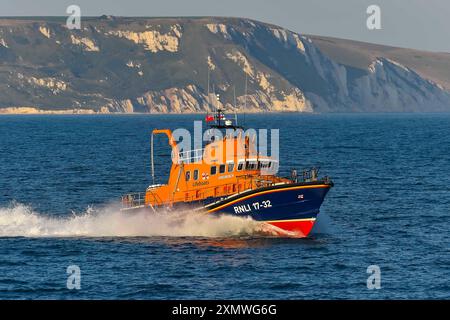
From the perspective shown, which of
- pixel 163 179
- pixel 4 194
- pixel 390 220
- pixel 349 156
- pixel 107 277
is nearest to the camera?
pixel 107 277

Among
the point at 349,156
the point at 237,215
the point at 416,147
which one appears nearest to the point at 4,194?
the point at 237,215

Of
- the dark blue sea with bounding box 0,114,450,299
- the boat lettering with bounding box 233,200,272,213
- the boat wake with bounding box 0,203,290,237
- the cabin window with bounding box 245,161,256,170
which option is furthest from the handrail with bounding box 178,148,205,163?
the boat lettering with bounding box 233,200,272,213

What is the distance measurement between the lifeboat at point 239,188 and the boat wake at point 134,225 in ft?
1.53

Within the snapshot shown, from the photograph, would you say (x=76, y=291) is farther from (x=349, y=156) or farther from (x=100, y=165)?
(x=349, y=156)

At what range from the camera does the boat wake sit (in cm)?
5144

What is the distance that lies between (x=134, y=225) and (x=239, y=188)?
23.1 ft

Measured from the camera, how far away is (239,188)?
51.8 meters

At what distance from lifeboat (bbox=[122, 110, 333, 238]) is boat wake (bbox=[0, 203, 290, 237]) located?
465mm

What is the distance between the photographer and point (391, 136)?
596 ft

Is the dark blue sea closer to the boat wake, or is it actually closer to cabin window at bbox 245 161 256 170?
the boat wake

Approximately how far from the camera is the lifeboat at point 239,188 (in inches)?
1976

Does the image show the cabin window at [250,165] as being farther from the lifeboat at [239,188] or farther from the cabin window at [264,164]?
the cabin window at [264,164]

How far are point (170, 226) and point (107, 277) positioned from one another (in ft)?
34.1

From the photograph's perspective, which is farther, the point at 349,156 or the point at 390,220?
the point at 349,156
